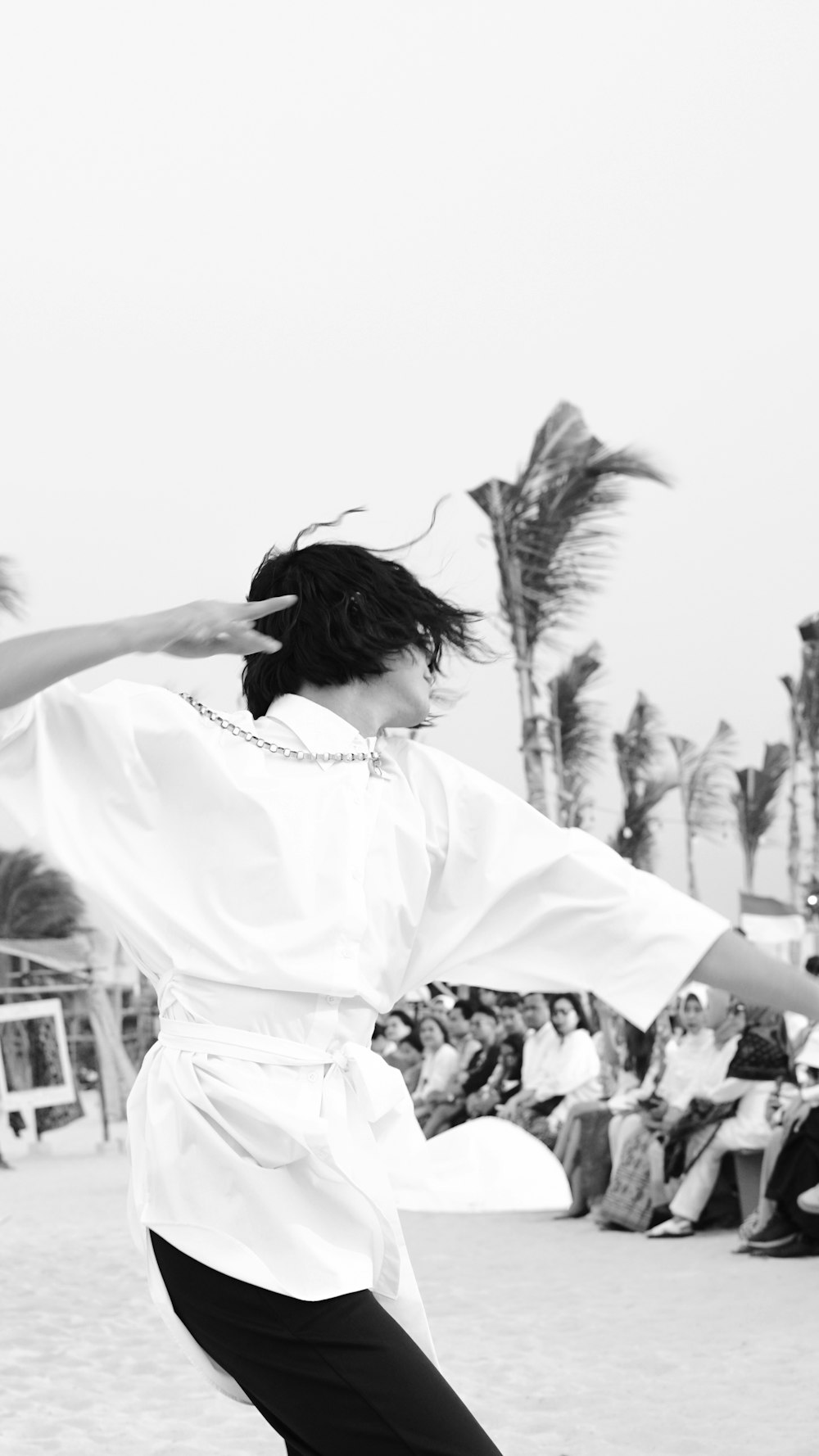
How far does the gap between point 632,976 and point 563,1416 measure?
3.34 meters

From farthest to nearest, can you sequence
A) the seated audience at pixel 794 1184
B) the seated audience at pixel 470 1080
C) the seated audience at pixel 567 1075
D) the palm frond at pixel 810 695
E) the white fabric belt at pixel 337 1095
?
the palm frond at pixel 810 695 < the seated audience at pixel 470 1080 < the seated audience at pixel 567 1075 < the seated audience at pixel 794 1184 < the white fabric belt at pixel 337 1095

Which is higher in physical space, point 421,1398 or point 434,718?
point 434,718

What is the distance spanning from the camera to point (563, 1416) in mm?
→ 4891

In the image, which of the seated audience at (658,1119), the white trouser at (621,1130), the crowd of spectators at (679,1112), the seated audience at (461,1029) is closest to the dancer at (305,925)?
the crowd of spectators at (679,1112)

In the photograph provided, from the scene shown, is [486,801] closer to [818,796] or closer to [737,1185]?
[737,1185]

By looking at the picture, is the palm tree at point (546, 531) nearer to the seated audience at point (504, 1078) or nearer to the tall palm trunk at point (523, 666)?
the tall palm trunk at point (523, 666)

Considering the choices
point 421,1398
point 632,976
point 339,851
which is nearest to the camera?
point 421,1398

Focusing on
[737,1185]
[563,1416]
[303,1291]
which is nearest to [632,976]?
[303,1291]

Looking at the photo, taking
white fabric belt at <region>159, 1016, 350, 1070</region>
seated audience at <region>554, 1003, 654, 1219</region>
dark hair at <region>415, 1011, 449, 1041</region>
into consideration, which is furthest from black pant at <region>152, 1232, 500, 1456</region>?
dark hair at <region>415, 1011, 449, 1041</region>

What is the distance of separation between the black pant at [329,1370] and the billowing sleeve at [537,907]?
1.63 feet

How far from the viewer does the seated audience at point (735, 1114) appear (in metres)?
8.43

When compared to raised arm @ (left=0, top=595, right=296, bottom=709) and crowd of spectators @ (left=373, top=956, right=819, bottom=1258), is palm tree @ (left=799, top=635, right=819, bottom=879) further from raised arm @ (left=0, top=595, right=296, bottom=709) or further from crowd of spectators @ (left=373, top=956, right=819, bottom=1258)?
raised arm @ (left=0, top=595, right=296, bottom=709)

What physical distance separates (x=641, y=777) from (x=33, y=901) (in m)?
14.9

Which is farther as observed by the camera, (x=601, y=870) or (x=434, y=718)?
(x=434, y=718)
